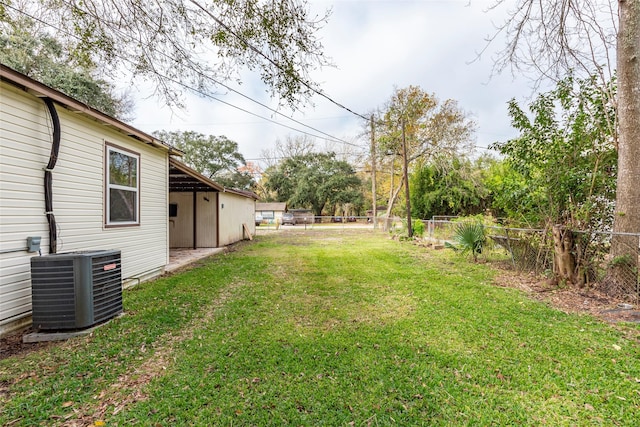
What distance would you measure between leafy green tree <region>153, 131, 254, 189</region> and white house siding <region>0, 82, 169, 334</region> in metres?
27.6

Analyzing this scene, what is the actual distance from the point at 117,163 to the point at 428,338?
214 inches

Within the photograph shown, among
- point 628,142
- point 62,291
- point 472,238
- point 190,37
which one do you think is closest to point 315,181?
point 472,238

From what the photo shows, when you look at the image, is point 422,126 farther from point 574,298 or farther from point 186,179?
point 574,298

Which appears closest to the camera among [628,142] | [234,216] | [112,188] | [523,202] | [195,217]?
[628,142]

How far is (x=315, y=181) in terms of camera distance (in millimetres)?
32438

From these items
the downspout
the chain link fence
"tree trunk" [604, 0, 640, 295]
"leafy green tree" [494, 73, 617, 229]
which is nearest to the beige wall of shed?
the downspout

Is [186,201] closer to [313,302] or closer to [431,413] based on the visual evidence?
[313,302]

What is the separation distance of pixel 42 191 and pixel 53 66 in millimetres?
10133

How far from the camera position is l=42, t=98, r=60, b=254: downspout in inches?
134

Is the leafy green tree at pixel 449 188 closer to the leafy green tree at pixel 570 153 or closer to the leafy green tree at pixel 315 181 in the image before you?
the leafy green tree at pixel 570 153

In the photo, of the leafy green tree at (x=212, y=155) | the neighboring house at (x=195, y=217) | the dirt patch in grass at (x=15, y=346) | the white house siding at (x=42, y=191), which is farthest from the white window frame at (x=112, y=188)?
the leafy green tree at (x=212, y=155)

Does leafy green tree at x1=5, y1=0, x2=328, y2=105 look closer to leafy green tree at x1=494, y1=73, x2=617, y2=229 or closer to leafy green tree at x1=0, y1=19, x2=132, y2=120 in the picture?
leafy green tree at x1=0, y1=19, x2=132, y2=120

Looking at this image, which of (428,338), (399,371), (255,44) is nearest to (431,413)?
(399,371)

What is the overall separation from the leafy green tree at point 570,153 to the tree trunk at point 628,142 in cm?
47
